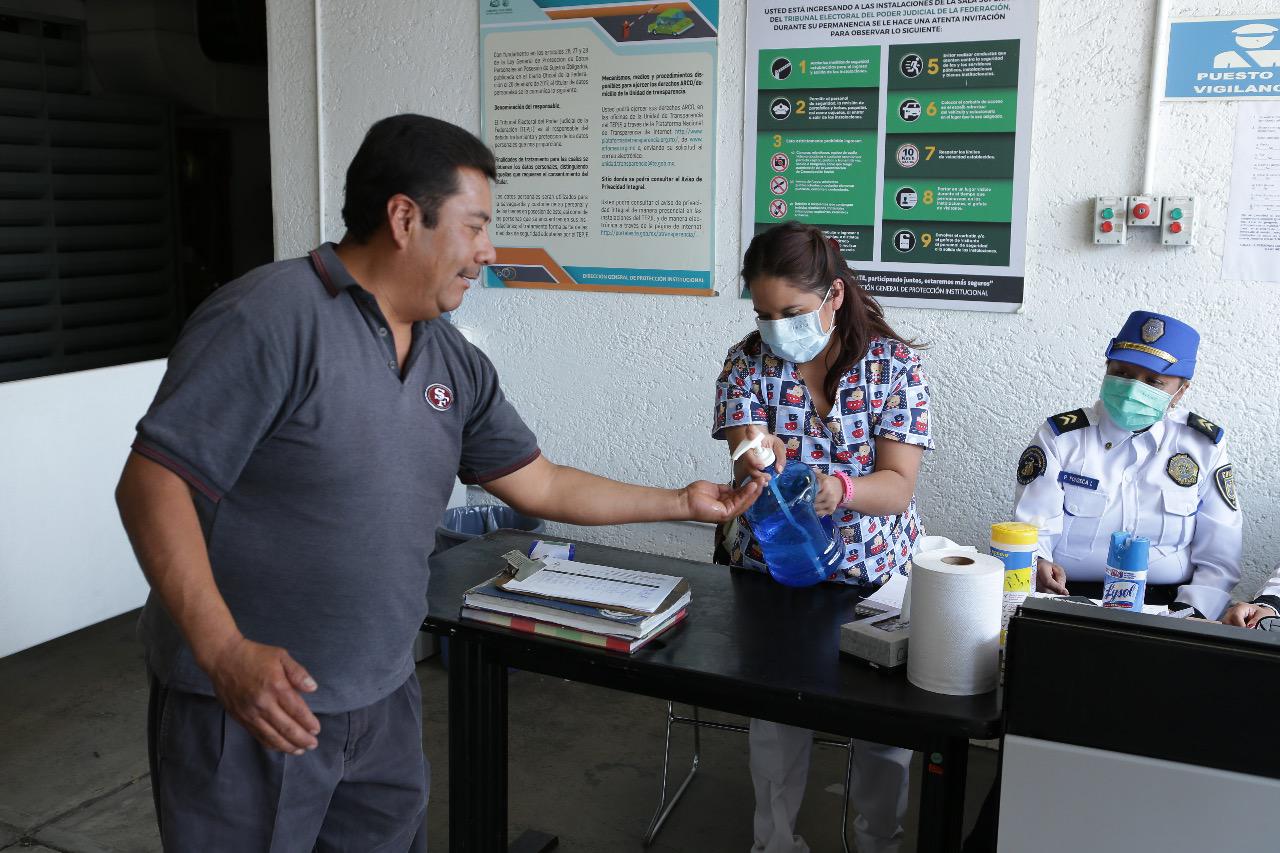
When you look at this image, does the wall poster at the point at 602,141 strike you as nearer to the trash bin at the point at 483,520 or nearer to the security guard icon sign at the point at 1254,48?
the trash bin at the point at 483,520

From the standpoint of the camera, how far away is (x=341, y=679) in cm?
161

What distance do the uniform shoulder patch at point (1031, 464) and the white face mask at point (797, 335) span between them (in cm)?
64

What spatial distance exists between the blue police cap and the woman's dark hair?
1.68ft

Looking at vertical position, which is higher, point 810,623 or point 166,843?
point 810,623

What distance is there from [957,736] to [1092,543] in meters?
1.08

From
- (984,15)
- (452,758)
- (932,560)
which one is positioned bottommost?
(452,758)

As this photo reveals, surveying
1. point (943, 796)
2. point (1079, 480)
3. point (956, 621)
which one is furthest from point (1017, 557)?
point (1079, 480)

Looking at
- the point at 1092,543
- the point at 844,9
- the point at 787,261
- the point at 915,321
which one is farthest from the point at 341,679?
the point at 844,9

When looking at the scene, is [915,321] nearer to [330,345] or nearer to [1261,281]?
[1261,281]

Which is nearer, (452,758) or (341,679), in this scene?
(341,679)

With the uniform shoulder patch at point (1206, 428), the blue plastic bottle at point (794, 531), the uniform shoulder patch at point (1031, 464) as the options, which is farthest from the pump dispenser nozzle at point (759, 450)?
the uniform shoulder patch at point (1206, 428)

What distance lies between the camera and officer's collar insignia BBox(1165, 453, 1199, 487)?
2.52m

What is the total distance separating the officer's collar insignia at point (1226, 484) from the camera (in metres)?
2.50

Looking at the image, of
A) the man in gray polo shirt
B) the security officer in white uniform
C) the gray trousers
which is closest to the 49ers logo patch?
the man in gray polo shirt
